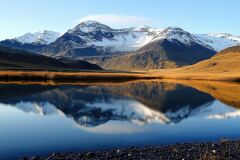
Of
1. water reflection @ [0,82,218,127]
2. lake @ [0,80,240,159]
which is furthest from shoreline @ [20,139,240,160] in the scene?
water reflection @ [0,82,218,127]

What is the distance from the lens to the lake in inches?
1411

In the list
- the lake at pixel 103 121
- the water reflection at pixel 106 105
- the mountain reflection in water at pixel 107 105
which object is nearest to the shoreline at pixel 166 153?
the lake at pixel 103 121

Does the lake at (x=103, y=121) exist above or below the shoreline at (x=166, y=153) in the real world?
below

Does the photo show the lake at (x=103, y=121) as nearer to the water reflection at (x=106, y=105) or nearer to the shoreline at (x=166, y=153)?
the water reflection at (x=106, y=105)

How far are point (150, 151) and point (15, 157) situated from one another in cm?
962

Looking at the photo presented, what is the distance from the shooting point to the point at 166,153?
30703 mm

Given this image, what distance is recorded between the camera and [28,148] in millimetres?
33094

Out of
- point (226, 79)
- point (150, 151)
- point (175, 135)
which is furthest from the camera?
point (226, 79)

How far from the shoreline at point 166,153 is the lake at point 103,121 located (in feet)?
8.64

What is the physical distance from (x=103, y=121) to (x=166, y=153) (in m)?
20.1

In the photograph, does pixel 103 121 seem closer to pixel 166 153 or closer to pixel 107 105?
pixel 107 105

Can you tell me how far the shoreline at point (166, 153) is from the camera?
29.0m

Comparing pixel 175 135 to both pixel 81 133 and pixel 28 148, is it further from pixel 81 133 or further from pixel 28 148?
pixel 28 148

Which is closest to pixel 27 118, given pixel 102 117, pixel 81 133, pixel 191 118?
pixel 102 117
